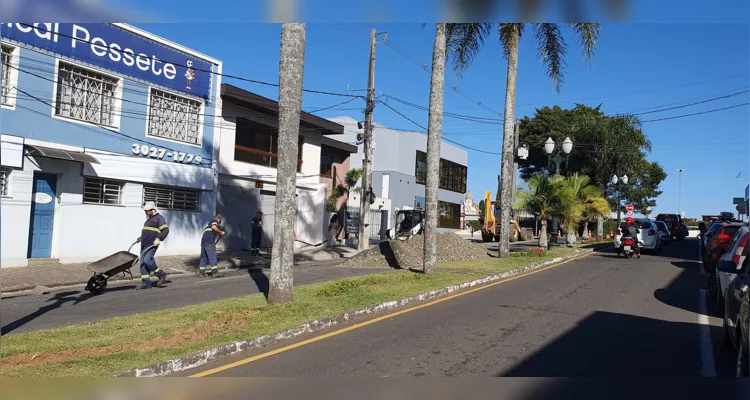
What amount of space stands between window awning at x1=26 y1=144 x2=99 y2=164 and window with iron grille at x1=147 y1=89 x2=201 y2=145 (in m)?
2.87

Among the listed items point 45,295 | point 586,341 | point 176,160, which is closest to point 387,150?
point 176,160

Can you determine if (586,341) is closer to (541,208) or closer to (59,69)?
(59,69)

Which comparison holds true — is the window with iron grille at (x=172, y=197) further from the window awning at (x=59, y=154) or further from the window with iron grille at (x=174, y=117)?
the window awning at (x=59, y=154)

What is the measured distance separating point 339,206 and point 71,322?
2379 centimetres

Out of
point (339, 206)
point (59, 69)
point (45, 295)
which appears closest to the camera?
point (45, 295)

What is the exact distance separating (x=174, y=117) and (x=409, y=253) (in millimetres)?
9132

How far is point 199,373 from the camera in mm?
6348

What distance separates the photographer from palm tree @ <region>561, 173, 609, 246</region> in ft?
85.5

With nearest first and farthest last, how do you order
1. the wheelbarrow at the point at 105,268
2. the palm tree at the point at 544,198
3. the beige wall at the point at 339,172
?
1. the wheelbarrow at the point at 105,268
2. the palm tree at the point at 544,198
3. the beige wall at the point at 339,172

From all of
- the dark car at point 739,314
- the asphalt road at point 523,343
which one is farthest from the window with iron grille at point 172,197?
the dark car at point 739,314

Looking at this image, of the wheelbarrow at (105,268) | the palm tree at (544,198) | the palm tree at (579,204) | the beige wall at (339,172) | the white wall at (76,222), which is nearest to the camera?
the wheelbarrow at (105,268)

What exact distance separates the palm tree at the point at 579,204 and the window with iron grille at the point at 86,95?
18.1 meters

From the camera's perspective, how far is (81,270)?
15398 millimetres

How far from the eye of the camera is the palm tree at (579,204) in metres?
26.0
